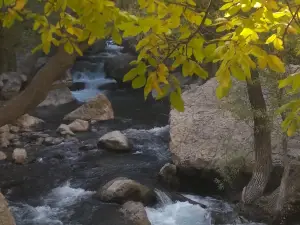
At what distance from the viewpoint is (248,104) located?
712 cm

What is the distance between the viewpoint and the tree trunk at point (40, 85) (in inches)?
137

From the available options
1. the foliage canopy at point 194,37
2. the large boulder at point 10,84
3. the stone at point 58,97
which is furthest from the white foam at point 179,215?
the large boulder at point 10,84

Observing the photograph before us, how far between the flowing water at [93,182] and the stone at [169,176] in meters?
0.22

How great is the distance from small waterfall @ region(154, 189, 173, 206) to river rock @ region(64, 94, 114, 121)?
18.3 feet

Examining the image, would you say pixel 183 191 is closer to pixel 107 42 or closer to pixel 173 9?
pixel 173 9

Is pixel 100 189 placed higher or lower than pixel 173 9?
lower

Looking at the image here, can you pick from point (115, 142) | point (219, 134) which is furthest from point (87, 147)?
point (219, 134)

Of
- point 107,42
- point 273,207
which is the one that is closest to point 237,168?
point 273,207

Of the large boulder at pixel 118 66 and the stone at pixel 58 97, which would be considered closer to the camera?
the stone at pixel 58 97

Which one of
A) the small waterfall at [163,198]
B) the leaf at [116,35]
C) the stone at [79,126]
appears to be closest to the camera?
the leaf at [116,35]

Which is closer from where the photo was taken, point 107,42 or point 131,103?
point 131,103

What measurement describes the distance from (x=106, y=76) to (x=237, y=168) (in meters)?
13.0

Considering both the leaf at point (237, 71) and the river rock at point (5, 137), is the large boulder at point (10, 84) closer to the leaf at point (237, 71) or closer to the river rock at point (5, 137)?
the river rock at point (5, 137)

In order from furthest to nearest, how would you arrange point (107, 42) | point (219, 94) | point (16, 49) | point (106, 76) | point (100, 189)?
point (107, 42)
point (106, 76)
point (16, 49)
point (100, 189)
point (219, 94)
